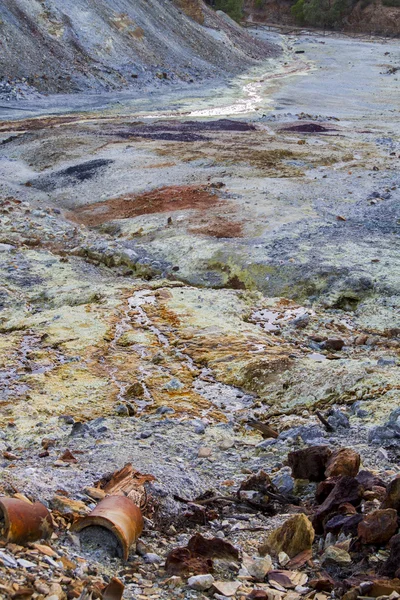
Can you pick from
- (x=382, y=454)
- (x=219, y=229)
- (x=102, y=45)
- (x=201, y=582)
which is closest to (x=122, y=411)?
(x=382, y=454)

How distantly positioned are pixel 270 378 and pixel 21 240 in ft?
24.7

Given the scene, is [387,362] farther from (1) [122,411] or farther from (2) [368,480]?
(2) [368,480]

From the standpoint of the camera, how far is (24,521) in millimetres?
3979

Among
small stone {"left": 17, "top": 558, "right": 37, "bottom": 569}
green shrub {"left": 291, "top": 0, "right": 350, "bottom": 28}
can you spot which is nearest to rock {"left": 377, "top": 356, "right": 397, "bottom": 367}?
small stone {"left": 17, "top": 558, "right": 37, "bottom": 569}

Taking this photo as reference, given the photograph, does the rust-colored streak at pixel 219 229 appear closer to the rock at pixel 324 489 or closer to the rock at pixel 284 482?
the rock at pixel 284 482

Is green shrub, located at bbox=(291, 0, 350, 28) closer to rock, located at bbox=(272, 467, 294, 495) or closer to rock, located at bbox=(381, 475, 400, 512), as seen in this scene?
rock, located at bbox=(272, 467, 294, 495)

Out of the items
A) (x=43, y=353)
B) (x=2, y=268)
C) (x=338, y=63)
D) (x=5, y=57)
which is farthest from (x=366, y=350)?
(x=338, y=63)

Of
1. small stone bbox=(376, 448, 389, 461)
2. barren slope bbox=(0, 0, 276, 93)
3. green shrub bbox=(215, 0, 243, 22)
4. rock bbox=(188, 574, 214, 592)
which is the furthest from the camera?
green shrub bbox=(215, 0, 243, 22)

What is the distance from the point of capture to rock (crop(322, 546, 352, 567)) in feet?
13.5

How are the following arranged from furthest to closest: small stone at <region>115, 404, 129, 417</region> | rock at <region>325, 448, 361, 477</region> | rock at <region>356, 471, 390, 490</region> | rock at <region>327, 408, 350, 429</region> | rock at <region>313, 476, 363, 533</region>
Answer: small stone at <region>115, 404, 129, 417</region> → rock at <region>327, 408, 350, 429</region> → rock at <region>325, 448, 361, 477</region> → rock at <region>356, 471, 390, 490</region> → rock at <region>313, 476, 363, 533</region>

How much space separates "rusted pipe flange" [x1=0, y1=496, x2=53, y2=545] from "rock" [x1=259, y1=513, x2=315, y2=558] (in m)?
1.35

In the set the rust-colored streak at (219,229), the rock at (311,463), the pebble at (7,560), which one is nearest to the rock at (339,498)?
the rock at (311,463)

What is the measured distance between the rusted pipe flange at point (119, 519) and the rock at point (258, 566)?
702 mm

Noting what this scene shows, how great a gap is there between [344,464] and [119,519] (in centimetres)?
169
